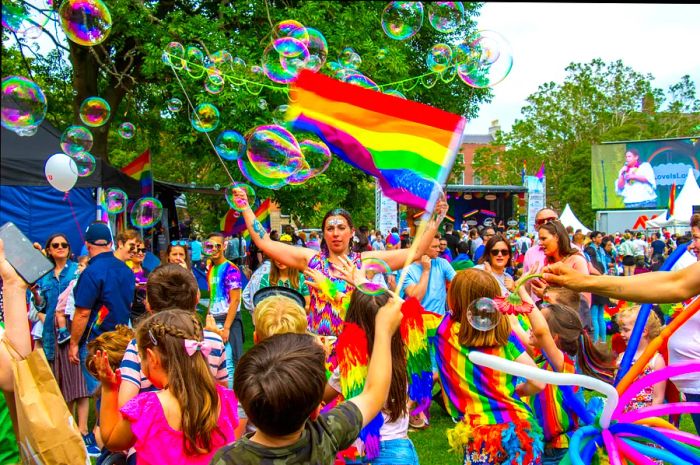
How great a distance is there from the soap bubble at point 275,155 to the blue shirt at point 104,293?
51.6 inches

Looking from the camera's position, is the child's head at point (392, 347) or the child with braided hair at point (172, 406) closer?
the child with braided hair at point (172, 406)

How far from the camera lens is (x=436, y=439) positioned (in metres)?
5.95

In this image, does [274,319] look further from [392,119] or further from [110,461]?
[392,119]

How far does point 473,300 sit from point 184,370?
1369mm

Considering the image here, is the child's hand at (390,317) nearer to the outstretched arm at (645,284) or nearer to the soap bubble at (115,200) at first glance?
the outstretched arm at (645,284)

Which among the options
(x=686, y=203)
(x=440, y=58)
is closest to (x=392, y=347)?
(x=440, y=58)

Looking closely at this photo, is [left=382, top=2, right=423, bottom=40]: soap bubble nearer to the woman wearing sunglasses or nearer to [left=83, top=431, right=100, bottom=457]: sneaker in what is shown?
the woman wearing sunglasses

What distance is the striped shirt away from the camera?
3.02 m

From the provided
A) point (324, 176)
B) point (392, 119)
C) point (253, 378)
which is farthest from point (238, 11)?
point (253, 378)

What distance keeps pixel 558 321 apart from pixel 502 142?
1753 inches

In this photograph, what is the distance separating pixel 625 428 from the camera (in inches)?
84.1

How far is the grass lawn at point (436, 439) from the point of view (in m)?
5.45

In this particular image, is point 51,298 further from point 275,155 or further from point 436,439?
point 436,439

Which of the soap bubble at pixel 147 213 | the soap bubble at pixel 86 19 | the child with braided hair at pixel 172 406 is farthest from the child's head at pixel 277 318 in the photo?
the soap bubble at pixel 147 213
